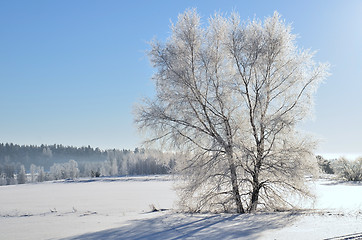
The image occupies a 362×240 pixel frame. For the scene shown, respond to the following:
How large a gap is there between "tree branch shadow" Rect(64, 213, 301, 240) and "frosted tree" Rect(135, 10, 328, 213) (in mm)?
2080

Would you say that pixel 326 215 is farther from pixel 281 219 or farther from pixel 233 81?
pixel 233 81

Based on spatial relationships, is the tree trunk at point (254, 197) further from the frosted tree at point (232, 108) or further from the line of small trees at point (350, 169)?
the line of small trees at point (350, 169)

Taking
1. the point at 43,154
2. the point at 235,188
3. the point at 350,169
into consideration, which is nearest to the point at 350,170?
the point at 350,169

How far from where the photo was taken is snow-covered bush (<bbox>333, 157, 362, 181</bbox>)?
24391mm

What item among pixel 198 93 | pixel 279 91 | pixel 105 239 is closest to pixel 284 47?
pixel 279 91

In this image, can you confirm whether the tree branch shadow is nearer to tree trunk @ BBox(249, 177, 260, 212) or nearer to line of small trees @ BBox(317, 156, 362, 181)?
tree trunk @ BBox(249, 177, 260, 212)

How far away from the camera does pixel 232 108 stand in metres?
11.1

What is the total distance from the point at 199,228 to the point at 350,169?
22.4 meters

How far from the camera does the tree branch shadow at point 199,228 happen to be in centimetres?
632

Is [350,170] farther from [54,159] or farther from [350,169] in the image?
[54,159]

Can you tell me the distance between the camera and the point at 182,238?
6.14 metres

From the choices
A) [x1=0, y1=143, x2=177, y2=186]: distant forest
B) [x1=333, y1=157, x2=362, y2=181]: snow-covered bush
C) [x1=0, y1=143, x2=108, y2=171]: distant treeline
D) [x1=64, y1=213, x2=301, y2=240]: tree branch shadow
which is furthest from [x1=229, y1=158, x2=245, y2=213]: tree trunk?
[x1=0, y1=143, x2=108, y2=171]: distant treeline

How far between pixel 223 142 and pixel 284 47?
4.28 metres

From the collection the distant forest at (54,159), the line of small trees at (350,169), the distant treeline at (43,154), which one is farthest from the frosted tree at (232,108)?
the distant treeline at (43,154)
